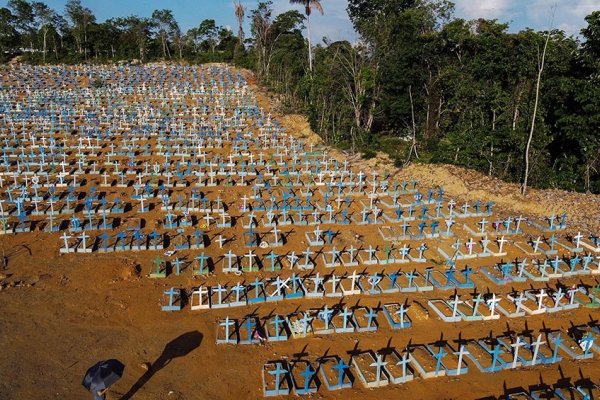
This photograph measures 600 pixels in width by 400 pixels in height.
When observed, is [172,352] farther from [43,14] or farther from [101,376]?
[43,14]

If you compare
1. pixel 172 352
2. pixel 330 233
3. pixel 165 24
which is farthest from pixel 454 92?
pixel 165 24

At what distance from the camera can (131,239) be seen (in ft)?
51.1

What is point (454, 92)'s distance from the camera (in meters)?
29.1

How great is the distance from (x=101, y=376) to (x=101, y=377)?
0.06ft

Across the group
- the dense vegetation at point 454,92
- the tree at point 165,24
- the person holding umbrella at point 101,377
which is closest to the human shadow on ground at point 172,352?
the person holding umbrella at point 101,377

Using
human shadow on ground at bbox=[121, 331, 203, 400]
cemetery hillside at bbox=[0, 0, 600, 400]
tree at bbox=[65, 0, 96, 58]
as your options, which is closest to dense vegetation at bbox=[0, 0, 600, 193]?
cemetery hillside at bbox=[0, 0, 600, 400]

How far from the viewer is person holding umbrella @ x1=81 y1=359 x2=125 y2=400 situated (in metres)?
7.10

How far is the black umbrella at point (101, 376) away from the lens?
710cm

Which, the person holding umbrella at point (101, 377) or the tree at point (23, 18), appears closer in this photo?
the person holding umbrella at point (101, 377)

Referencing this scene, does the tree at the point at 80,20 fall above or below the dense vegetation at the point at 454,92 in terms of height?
above

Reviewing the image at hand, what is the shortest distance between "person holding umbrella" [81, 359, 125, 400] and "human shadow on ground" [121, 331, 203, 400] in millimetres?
1910

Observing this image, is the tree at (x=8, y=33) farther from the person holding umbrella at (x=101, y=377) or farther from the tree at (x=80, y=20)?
the person holding umbrella at (x=101, y=377)

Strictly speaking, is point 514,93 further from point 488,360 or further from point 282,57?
point 282,57

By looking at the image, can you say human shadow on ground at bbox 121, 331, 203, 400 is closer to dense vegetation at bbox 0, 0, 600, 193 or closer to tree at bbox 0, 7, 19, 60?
dense vegetation at bbox 0, 0, 600, 193
